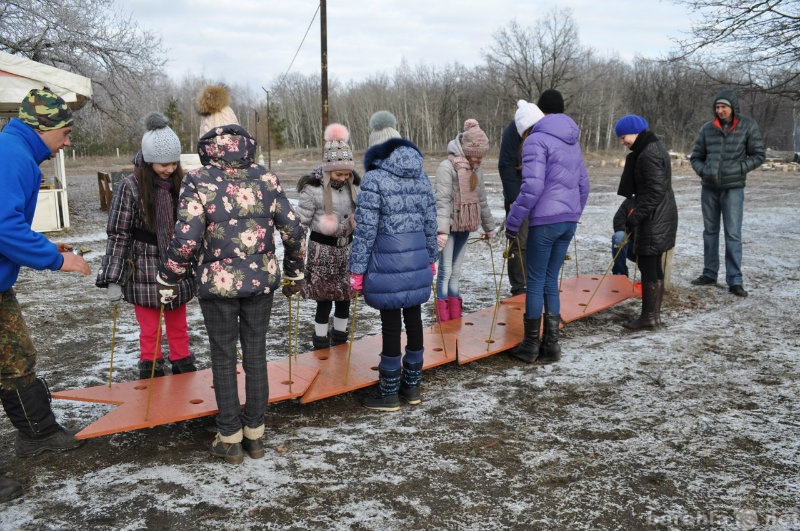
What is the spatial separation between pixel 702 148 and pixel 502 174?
8.50 feet

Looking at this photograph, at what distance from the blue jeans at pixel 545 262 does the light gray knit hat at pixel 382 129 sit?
147 centimetres

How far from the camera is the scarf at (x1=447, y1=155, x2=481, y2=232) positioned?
18.3 ft

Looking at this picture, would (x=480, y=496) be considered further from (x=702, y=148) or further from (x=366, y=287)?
(x=702, y=148)

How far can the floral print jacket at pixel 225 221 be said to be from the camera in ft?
10.2

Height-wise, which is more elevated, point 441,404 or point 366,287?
point 366,287

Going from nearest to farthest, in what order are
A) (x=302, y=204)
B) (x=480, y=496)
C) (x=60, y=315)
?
(x=480, y=496) → (x=302, y=204) → (x=60, y=315)

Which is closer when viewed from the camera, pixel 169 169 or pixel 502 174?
pixel 169 169

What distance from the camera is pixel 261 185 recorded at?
10.7ft

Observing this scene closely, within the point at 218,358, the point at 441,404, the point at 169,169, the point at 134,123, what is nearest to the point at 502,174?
the point at 441,404

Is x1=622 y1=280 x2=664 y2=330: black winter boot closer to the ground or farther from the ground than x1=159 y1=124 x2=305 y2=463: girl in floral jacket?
closer to the ground

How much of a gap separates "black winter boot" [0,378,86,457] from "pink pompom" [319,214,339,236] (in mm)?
2132

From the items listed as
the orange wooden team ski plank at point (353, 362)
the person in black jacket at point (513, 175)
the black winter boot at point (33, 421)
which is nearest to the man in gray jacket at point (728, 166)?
the person in black jacket at point (513, 175)

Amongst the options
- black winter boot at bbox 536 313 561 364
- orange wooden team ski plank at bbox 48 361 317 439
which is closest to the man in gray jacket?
black winter boot at bbox 536 313 561 364

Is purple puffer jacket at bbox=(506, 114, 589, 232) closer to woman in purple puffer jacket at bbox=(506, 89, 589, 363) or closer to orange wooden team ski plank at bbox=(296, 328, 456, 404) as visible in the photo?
woman in purple puffer jacket at bbox=(506, 89, 589, 363)
